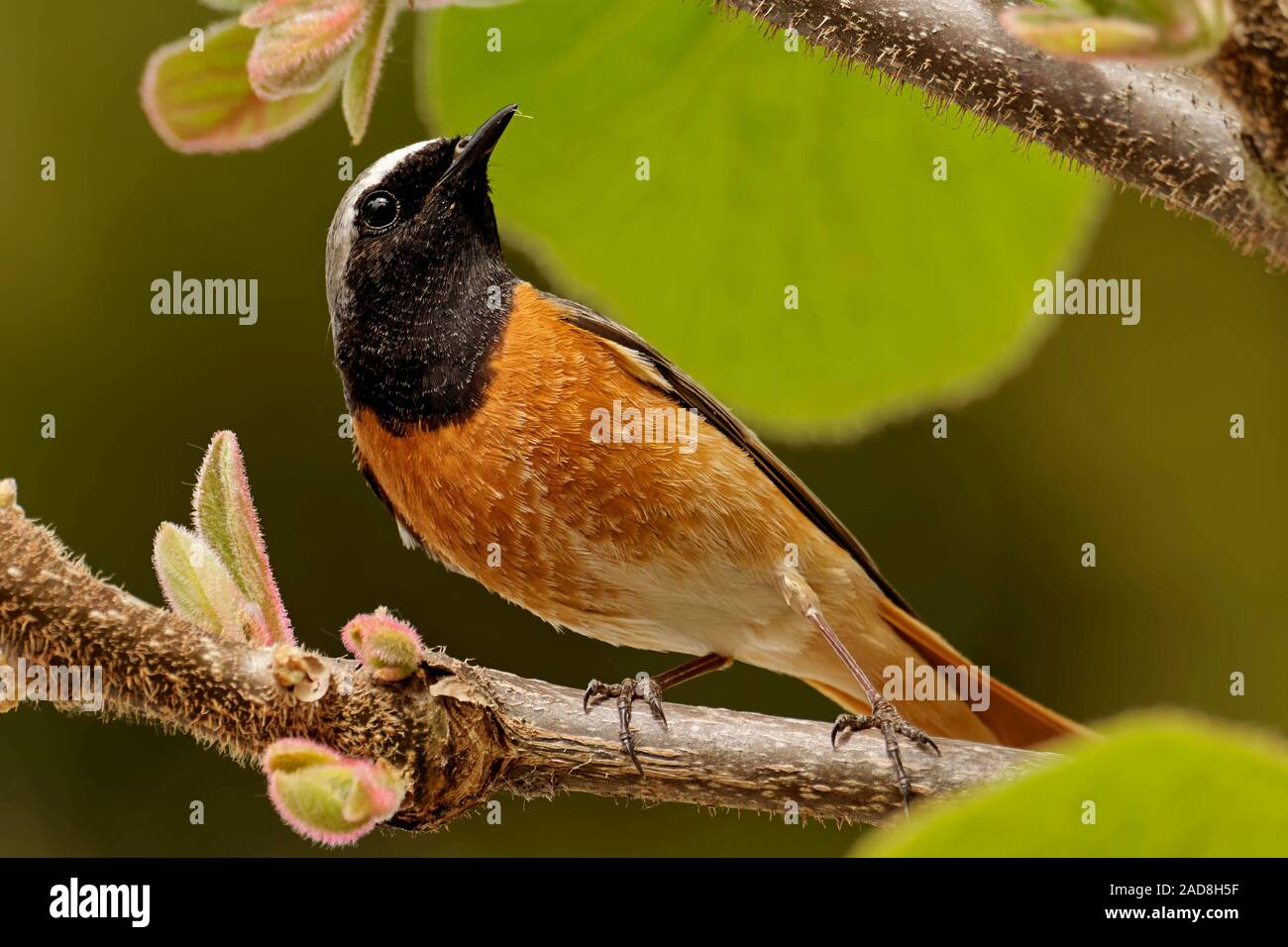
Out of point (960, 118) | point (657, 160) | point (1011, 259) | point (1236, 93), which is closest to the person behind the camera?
point (1236, 93)

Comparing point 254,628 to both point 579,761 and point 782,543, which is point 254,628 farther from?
point 782,543

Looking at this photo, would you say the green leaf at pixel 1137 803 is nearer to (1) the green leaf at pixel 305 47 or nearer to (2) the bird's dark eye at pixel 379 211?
(1) the green leaf at pixel 305 47

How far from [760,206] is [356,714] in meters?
0.70

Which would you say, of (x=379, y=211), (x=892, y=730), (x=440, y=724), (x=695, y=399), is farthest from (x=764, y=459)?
(x=440, y=724)

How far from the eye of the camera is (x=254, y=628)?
40.8 inches

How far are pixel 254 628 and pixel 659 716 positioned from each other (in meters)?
0.47

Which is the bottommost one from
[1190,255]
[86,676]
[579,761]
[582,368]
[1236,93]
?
[579,761]

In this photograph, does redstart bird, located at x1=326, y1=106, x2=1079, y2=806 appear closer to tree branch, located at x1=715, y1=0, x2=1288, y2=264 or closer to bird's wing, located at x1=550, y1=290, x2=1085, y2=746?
bird's wing, located at x1=550, y1=290, x2=1085, y2=746

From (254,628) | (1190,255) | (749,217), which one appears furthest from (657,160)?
(1190,255)

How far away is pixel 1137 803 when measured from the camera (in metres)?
0.61

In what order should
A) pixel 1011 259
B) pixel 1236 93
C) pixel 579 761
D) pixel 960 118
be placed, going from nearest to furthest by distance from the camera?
pixel 1236 93, pixel 960 118, pixel 579 761, pixel 1011 259

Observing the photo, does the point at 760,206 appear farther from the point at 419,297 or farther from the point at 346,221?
the point at 346,221

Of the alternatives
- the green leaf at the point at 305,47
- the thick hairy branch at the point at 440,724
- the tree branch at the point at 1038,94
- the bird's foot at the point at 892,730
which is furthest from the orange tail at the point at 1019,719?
the green leaf at the point at 305,47

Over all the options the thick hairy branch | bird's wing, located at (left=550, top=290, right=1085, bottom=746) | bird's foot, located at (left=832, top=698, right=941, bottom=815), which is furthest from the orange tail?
the thick hairy branch
